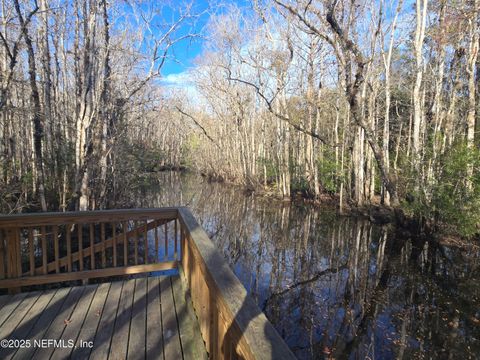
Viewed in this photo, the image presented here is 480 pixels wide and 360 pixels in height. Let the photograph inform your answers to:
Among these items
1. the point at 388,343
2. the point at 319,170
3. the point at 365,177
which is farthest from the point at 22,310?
the point at 319,170

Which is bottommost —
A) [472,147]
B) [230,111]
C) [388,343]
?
[388,343]

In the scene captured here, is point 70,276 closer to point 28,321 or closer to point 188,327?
point 28,321

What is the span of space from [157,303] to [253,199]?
1389 cm

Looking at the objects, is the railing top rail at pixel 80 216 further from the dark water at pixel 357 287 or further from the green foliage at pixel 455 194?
the green foliage at pixel 455 194

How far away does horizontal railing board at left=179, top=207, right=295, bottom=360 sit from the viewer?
1.11 meters

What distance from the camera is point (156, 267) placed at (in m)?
3.47

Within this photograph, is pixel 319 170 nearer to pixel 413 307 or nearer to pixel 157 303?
pixel 413 307

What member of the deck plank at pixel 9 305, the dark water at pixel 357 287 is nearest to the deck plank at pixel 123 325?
the deck plank at pixel 9 305

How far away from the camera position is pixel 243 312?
1.36 m

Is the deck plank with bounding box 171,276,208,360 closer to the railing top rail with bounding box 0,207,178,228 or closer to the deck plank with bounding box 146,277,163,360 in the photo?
the deck plank with bounding box 146,277,163,360

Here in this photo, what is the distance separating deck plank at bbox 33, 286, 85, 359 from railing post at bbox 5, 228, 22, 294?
1.96ft

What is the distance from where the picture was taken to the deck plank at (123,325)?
223cm

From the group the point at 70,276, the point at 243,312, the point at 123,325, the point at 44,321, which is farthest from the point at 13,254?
the point at 243,312

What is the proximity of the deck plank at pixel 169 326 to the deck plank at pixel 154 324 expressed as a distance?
40 millimetres
